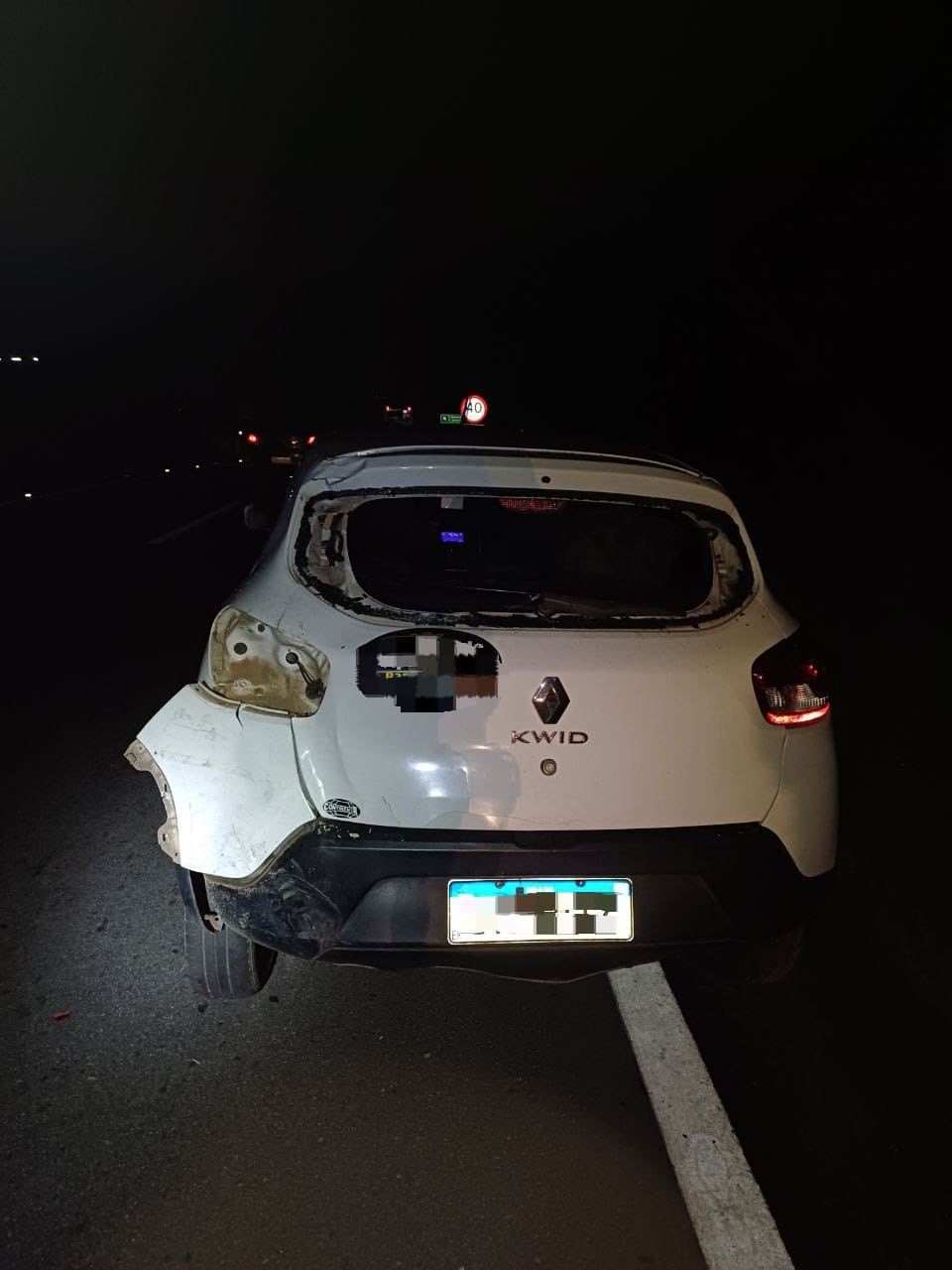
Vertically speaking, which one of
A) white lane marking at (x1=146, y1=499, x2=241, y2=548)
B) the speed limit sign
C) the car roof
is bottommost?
white lane marking at (x1=146, y1=499, x2=241, y2=548)

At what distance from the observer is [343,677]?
2.39 meters

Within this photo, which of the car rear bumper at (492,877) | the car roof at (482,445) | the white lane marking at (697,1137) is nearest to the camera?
the white lane marking at (697,1137)

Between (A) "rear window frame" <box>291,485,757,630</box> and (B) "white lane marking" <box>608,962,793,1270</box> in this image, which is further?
(A) "rear window frame" <box>291,485,757,630</box>

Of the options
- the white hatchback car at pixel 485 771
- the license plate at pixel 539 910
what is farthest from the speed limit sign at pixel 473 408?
the license plate at pixel 539 910

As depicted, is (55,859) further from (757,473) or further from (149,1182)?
(757,473)

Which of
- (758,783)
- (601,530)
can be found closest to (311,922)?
(758,783)

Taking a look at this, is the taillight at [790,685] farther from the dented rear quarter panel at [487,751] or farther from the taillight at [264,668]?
the taillight at [264,668]

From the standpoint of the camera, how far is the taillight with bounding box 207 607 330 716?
95.1 inches

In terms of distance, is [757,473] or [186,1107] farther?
[757,473]

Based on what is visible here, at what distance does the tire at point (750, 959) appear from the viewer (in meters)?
2.54

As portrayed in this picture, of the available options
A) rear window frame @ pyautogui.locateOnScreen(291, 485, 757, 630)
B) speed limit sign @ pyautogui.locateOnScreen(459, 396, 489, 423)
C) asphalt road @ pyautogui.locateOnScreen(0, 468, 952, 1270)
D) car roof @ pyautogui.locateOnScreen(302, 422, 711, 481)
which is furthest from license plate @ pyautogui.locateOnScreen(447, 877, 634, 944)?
speed limit sign @ pyautogui.locateOnScreen(459, 396, 489, 423)

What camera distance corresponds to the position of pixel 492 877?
238 cm

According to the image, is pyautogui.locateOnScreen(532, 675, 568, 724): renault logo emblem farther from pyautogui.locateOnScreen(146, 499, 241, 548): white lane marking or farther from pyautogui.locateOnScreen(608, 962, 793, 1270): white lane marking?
pyautogui.locateOnScreen(146, 499, 241, 548): white lane marking

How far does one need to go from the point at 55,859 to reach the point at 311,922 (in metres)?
1.91
